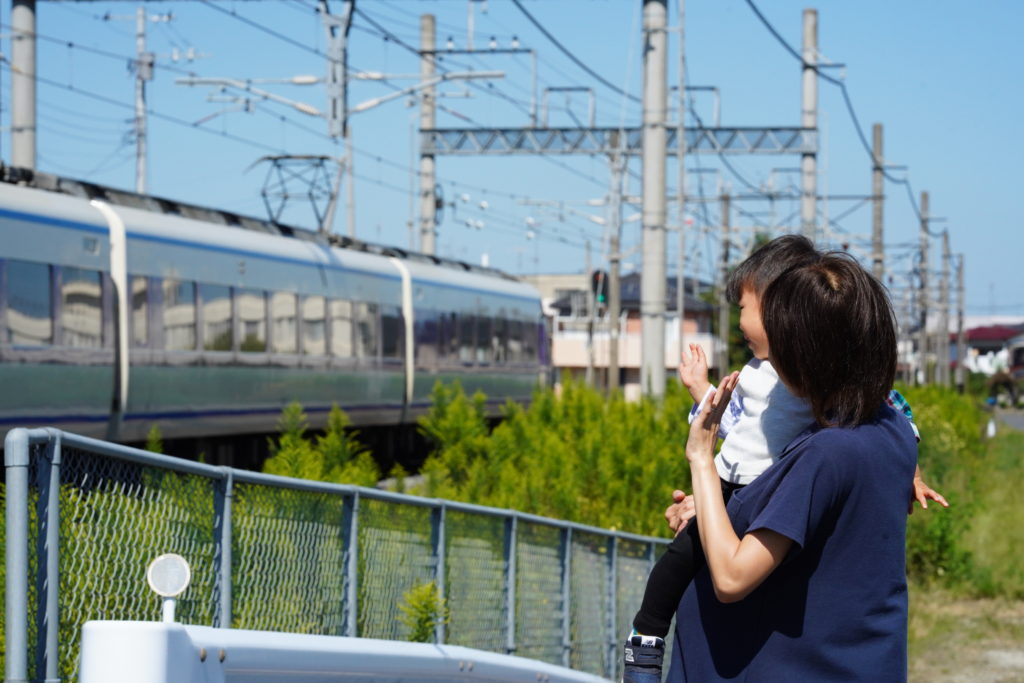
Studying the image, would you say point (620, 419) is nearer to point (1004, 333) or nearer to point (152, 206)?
point (152, 206)

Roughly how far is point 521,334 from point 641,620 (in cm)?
2721

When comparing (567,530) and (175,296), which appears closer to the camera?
(567,530)

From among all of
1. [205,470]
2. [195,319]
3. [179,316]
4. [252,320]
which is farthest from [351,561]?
[252,320]

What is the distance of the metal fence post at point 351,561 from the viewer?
6.19 metres

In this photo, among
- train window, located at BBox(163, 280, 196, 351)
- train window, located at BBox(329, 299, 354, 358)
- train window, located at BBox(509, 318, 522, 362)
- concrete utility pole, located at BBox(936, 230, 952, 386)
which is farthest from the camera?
concrete utility pole, located at BBox(936, 230, 952, 386)

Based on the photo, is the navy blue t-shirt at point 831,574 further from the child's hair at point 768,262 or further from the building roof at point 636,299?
the building roof at point 636,299

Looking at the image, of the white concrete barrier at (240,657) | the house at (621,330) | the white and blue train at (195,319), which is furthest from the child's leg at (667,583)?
the house at (621,330)

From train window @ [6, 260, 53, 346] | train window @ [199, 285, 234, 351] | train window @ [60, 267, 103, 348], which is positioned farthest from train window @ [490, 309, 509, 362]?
train window @ [6, 260, 53, 346]

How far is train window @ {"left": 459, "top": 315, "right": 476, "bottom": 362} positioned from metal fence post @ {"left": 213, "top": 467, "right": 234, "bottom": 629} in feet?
71.7

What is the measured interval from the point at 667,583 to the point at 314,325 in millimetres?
17322

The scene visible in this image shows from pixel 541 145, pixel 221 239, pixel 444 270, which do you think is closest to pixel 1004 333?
pixel 541 145

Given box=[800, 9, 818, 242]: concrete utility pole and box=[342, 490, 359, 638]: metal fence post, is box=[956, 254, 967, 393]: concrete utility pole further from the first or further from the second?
box=[342, 490, 359, 638]: metal fence post

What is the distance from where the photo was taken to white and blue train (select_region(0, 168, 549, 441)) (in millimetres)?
13828

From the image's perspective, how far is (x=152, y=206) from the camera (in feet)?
53.9
